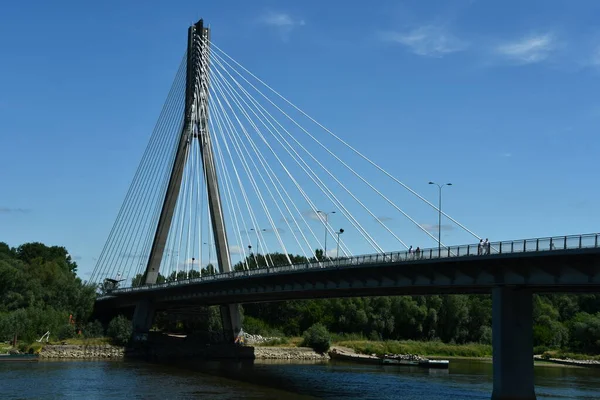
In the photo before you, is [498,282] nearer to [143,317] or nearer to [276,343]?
[143,317]

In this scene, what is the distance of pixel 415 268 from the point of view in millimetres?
50375

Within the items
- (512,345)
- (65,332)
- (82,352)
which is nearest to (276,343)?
(65,332)

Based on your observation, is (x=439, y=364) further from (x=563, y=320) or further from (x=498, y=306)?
(x=563, y=320)

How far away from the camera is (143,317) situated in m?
91.2

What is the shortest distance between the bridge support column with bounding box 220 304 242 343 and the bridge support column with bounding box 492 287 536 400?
48.1 meters

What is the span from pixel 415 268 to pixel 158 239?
36.3 metres

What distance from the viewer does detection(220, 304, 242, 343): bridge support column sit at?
88.2 meters

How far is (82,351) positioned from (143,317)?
410 inches

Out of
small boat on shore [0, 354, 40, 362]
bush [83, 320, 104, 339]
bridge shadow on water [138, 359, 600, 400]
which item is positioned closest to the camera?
bridge shadow on water [138, 359, 600, 400]

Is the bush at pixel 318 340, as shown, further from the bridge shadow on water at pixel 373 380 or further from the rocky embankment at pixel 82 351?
the rocky embankment at pixel 82 351

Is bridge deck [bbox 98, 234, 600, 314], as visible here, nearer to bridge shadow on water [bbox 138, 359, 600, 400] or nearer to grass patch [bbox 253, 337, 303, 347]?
bridge shadow on water [bbox 138, 359, 600, 400]

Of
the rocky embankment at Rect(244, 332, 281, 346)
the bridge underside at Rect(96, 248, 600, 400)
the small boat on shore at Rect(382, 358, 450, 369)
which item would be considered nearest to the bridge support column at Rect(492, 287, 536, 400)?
the bridge underside at Rect(96, 248, 600, 400)

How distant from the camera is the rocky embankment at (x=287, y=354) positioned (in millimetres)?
92000

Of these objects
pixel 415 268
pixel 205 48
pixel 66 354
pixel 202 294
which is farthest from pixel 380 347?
pixel 415 268
